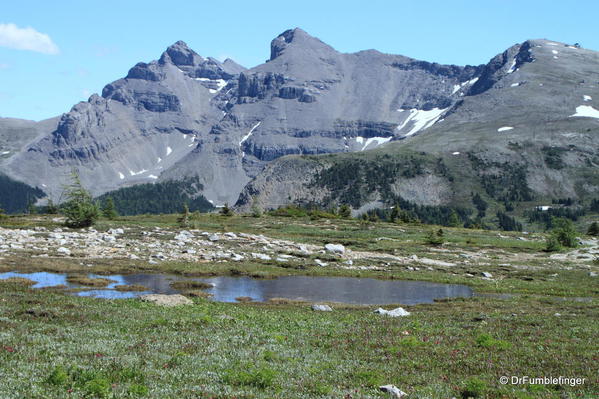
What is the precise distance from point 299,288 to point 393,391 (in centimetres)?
3591

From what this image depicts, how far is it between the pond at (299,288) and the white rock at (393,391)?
27.3 metres

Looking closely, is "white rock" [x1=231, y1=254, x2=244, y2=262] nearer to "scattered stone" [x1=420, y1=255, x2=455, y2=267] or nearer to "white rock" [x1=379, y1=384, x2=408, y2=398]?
"scattered stone" [x1=420, y1=255, x2=455, y2=267]

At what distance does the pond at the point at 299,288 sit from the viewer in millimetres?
44562

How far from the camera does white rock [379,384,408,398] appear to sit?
15984mm

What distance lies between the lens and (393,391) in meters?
16.2

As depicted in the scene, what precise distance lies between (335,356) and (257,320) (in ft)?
31.1

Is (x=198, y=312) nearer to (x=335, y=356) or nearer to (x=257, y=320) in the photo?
(x=257, y=320)

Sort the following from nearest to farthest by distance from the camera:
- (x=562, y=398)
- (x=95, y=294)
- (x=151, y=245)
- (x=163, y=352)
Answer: (x=562, y=398), (x=163, y=352), (x=95, y=294), (x=151, y=245)

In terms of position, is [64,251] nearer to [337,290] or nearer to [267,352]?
[337,290]

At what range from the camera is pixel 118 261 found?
187ft

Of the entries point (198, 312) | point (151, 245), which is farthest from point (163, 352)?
point (151, 245)

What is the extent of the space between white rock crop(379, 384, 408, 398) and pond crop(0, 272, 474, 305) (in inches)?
1076

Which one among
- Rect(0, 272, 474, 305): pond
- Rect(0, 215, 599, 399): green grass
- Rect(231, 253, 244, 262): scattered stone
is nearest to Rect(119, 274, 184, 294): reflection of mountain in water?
Rect(0, 272, 474, 305): pond

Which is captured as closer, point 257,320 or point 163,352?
point 163,352
